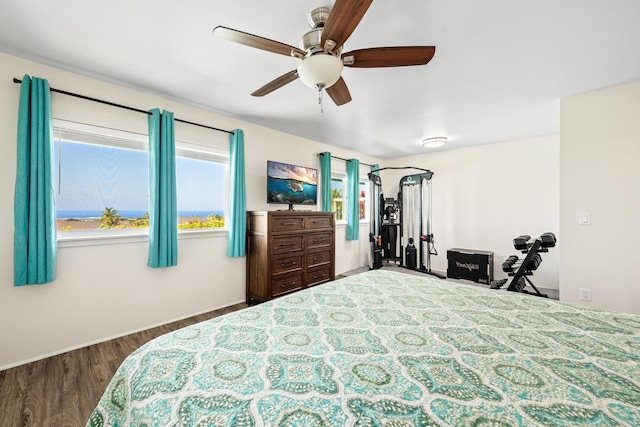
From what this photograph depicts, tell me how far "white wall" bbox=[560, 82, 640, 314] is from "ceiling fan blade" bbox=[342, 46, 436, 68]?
2.44 metres

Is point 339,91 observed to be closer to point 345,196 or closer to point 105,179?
point 105,179

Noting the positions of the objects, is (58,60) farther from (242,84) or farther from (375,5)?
(375,5)

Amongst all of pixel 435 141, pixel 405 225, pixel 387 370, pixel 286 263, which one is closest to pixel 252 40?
pixel 387 370

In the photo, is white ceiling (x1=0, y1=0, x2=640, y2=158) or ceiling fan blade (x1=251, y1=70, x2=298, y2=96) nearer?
white ceiling (x1=0, y1=0, x2=640, y2=158)

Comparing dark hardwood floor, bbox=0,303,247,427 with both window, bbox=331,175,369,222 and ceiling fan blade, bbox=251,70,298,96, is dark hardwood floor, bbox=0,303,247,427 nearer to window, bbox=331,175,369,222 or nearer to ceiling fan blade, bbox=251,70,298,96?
ceiling fan blade, bbox=251,70,298,96

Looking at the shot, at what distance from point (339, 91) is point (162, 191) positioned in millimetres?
2021

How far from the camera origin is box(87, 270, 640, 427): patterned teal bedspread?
68 cm

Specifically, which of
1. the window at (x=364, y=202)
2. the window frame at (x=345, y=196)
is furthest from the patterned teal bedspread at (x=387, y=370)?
the window at (x=364, y=202)

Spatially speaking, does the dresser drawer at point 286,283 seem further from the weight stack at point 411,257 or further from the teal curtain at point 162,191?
the weight stack at point 411,257

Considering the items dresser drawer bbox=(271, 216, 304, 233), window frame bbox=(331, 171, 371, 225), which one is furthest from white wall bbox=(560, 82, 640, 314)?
window frame bbox=(331, 171, 371, 225)

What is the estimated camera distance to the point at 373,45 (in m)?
1.92

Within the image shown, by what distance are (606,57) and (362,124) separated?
2.32 m

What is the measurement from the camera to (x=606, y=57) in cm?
210

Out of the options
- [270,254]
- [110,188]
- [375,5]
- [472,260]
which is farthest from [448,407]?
[472,260]
